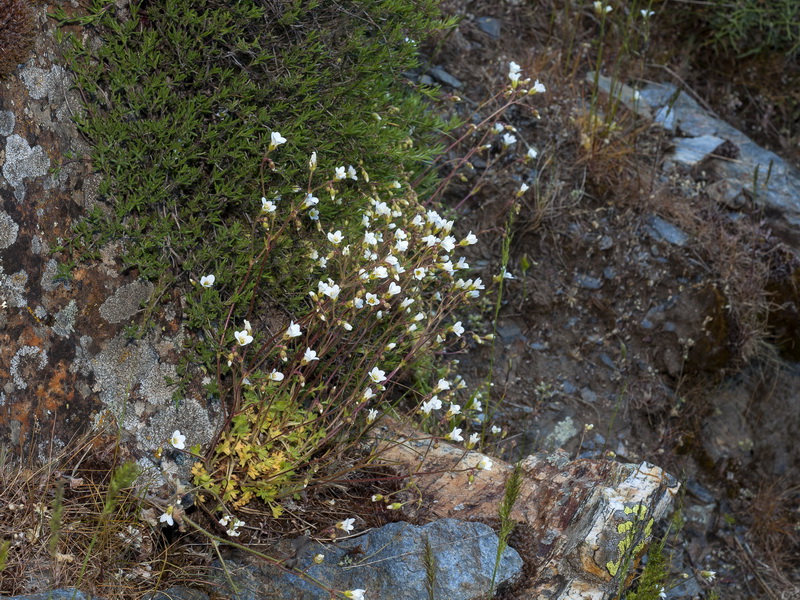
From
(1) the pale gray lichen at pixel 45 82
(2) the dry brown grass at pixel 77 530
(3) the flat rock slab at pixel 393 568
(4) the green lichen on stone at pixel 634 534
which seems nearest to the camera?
(2) the dry brown grass at pixel 77 530

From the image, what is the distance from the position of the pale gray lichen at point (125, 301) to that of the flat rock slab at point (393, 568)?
3.79 feet

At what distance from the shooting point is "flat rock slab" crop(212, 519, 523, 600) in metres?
2.89

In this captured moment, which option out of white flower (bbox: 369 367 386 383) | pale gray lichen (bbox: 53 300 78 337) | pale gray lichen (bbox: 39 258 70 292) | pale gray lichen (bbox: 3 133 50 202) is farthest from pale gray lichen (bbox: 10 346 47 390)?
white flower (bbox: 369 367 386 383)

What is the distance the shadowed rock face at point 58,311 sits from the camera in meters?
2.98

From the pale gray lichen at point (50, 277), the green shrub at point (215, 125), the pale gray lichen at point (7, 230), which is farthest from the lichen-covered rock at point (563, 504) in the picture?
the pale gray lichen at point (7, 230)

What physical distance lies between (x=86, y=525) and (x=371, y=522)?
116cm

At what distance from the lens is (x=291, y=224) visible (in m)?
3.62

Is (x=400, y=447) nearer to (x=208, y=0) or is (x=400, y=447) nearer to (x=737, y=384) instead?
(x=208, y=0)

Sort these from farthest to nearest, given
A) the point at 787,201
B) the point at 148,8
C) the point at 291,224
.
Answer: the point at 787,201 < the point at 291,224 < the point at 148,8

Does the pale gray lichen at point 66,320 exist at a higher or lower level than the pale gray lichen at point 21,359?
higher

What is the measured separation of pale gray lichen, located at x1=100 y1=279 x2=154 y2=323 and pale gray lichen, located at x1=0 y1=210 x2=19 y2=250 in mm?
446

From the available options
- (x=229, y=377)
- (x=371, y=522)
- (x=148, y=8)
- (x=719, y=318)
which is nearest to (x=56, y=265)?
(x=229, y=377)

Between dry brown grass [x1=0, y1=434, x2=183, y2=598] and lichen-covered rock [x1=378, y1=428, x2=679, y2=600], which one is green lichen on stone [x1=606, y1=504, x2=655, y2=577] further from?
dry brown grass [x1=0, y1=434, x2=183, y2=598]

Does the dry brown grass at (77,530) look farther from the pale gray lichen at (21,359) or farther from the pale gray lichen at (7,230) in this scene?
the pale gray lichen at (7,230)
